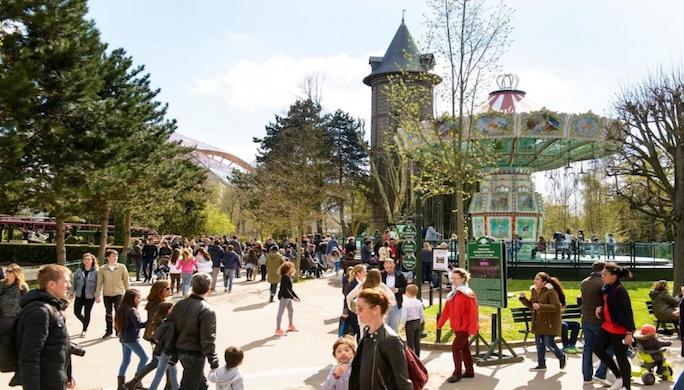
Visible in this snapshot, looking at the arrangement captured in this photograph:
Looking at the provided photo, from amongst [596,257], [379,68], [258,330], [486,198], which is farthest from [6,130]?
[379,68]

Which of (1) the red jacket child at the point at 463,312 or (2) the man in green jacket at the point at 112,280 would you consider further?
(2) the man in green jacket at the point at 112,280

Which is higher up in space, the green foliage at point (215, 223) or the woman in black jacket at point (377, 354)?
the green foliage at point (215, 223)

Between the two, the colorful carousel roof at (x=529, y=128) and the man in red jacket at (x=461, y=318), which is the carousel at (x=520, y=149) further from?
the man in red jacket at (x=461, y=318)

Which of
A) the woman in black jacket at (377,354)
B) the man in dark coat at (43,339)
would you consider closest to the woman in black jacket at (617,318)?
the woman in black jacket at (377,354)

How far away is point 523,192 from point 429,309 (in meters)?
14.2

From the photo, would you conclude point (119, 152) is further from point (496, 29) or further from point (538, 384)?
point (538, 384)

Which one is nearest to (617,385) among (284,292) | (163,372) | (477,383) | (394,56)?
(477,383)

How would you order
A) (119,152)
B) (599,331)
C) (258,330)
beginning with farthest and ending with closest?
(119,152)
(258,330)
(599,331)

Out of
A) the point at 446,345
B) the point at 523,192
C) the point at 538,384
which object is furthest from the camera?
the point at 523,192

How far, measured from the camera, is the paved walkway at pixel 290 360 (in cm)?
870

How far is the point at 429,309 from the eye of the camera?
52.2ft

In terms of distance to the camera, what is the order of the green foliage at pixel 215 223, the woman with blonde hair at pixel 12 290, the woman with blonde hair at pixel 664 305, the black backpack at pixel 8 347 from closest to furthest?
the black backpack at pixel 8 347
the woman with blonde hair at pixel 12 290
the woman with blonde hair at pixel 664 305
the green foliage at pixel 215 223

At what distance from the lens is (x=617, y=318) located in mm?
7875

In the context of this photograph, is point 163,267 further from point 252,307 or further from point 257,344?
point 257,344
